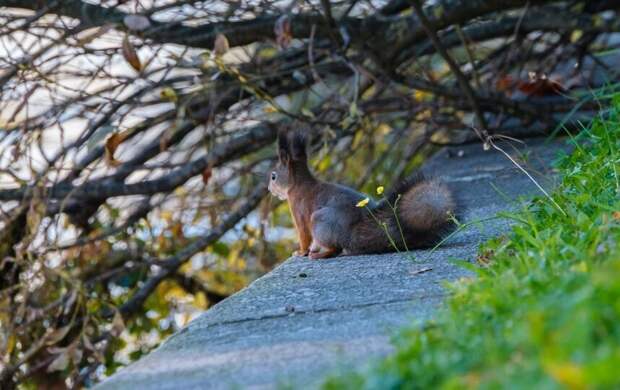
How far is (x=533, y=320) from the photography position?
2.10 metres

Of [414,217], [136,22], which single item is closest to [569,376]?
[414,217]

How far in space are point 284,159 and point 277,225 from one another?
2810mm

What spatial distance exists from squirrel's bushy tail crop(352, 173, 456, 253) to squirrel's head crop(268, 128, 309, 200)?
2.61ft

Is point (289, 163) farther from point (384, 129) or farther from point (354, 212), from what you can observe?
point (384, 129)

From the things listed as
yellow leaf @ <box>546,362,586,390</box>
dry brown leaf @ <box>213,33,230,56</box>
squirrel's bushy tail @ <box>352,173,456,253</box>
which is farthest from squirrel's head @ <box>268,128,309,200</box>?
yellow leaf @ <box>546,362,586,390</box>

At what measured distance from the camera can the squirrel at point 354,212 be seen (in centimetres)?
475

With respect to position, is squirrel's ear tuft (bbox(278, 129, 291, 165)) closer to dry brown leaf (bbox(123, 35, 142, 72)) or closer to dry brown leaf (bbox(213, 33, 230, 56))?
dry brown leaf (bbox(213, 33, 230, 56))

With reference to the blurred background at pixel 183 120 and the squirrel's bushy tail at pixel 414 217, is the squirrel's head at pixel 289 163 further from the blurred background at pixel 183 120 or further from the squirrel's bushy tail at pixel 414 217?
the squirrel's bushy tail at pixel 414 217

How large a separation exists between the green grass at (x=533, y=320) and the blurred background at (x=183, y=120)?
2032mm

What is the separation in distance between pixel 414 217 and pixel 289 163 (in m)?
1.11

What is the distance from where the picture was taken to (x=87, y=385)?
6633 millimetres

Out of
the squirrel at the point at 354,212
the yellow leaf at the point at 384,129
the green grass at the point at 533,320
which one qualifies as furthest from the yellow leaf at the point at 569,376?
the yellow leaf at the point at 384,129

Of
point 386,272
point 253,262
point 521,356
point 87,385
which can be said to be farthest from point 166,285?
point 521,356

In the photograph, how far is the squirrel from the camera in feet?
15.6
